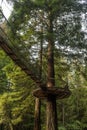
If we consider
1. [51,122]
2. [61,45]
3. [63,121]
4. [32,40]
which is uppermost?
[32,40]

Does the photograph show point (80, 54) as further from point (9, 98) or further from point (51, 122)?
point (9, 98)

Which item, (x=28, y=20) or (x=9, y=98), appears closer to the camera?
(x=28, y=20)

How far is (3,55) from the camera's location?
14.4 meters

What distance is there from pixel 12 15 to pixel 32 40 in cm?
205

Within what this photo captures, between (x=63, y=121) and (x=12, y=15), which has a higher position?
(x=12, y=15)

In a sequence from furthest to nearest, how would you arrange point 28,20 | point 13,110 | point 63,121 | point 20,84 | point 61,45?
point 63,121 → point 13,110 → point 20,84 → point 28,20 → point 61,45

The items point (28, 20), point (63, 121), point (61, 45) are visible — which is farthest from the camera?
point (63, 121)

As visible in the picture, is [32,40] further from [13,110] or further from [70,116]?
[70,116]

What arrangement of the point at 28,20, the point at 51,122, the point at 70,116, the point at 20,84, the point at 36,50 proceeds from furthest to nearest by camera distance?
1. the point at 70,116
2. the point at 20,84
3. the point at 36,50
4. the point at 28,20
5. the point at 51,122

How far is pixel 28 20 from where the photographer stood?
549 inches

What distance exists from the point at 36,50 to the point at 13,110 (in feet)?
21.8

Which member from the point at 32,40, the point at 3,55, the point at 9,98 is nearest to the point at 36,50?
the point at 32,40

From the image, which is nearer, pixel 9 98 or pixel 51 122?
pixel 51 122

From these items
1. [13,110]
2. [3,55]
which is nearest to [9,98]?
[13,110]
